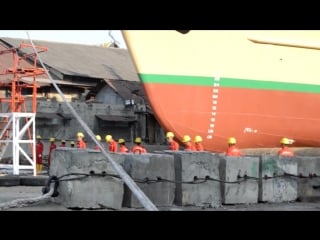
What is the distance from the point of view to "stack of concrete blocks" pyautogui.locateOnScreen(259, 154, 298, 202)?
8.04m

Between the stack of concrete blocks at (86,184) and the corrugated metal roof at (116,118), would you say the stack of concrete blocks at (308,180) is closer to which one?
the stack of concrete blocks at (86,184)

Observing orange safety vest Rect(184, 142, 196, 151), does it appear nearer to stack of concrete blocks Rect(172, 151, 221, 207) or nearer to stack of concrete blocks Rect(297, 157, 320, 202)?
stack of concrete blocks Rect(297, 157, 320, 202)

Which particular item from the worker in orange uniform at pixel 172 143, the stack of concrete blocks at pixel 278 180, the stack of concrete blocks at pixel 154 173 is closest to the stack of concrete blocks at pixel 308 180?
the stack of concrete blocks at pixel 278 180

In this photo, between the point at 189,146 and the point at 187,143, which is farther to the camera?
the point at 187,143

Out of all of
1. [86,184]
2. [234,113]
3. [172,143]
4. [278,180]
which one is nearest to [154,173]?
[86,184]

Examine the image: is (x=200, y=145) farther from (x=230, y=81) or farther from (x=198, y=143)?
(x=230, y=81)

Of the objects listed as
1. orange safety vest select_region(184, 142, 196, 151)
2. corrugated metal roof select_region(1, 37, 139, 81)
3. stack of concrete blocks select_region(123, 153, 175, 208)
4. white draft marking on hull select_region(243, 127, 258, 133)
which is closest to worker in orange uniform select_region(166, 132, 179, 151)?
orange safety vest select_region(184, 142, 196, 151)

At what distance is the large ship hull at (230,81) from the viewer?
10.5 meters

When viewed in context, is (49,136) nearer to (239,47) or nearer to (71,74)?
(71,74)

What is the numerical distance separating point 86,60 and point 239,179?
2643 cm

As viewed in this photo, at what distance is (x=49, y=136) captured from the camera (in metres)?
21.8

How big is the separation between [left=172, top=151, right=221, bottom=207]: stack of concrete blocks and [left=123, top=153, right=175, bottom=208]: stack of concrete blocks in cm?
13

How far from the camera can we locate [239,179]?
7.79 metres
